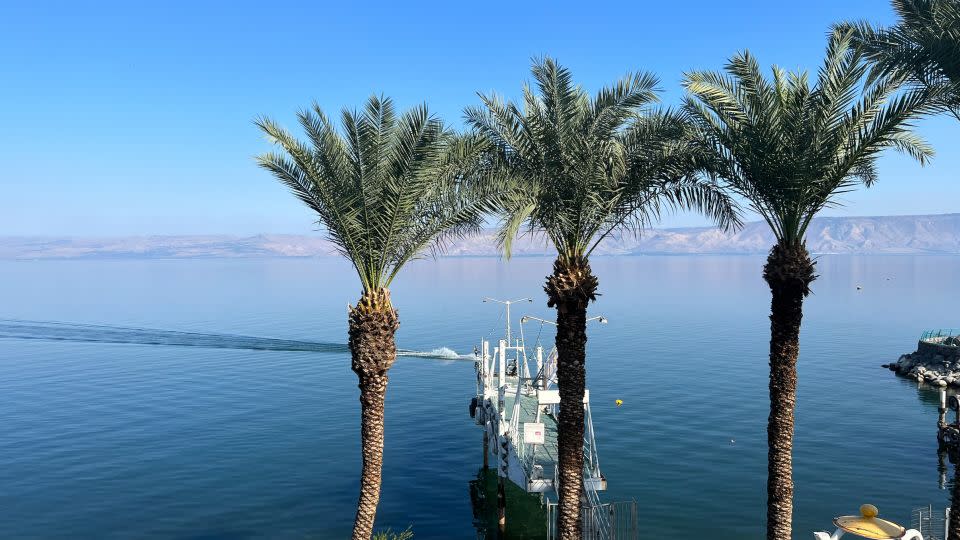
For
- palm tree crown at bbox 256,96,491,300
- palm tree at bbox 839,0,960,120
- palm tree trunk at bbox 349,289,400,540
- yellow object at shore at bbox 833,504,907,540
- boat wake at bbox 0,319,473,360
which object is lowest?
boat wake at bbox 0,319,473,360

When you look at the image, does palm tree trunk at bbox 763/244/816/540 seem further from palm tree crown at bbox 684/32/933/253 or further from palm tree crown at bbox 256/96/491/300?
palm tree crown at bbox 256/96/491/300

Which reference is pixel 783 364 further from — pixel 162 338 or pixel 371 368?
pixel 162 338

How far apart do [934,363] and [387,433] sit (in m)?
56.0

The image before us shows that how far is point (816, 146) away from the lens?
1633 cm

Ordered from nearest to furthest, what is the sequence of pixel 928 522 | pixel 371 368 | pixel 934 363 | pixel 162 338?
pixel 371 368, pixel 928 522, pixel 934 363, pixel 162 338

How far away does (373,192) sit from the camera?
18.2 meters

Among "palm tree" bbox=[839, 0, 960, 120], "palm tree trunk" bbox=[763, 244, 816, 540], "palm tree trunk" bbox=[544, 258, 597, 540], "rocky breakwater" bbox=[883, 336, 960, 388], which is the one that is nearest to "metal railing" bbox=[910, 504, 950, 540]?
"palm tree trunk" bbox=[763, 244, 816, 540]

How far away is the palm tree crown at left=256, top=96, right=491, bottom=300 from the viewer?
17891 mm

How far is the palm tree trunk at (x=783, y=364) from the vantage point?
54.7 ft

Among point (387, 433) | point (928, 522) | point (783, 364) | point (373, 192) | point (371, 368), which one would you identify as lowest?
point (387, 433)

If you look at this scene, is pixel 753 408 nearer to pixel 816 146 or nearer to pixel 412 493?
pixel 412 493

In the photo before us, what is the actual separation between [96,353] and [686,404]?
69.8 metres

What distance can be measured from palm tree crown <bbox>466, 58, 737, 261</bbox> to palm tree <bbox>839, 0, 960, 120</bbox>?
488 centimetres

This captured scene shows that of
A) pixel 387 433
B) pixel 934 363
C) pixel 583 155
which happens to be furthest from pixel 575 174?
pixel 934 363
